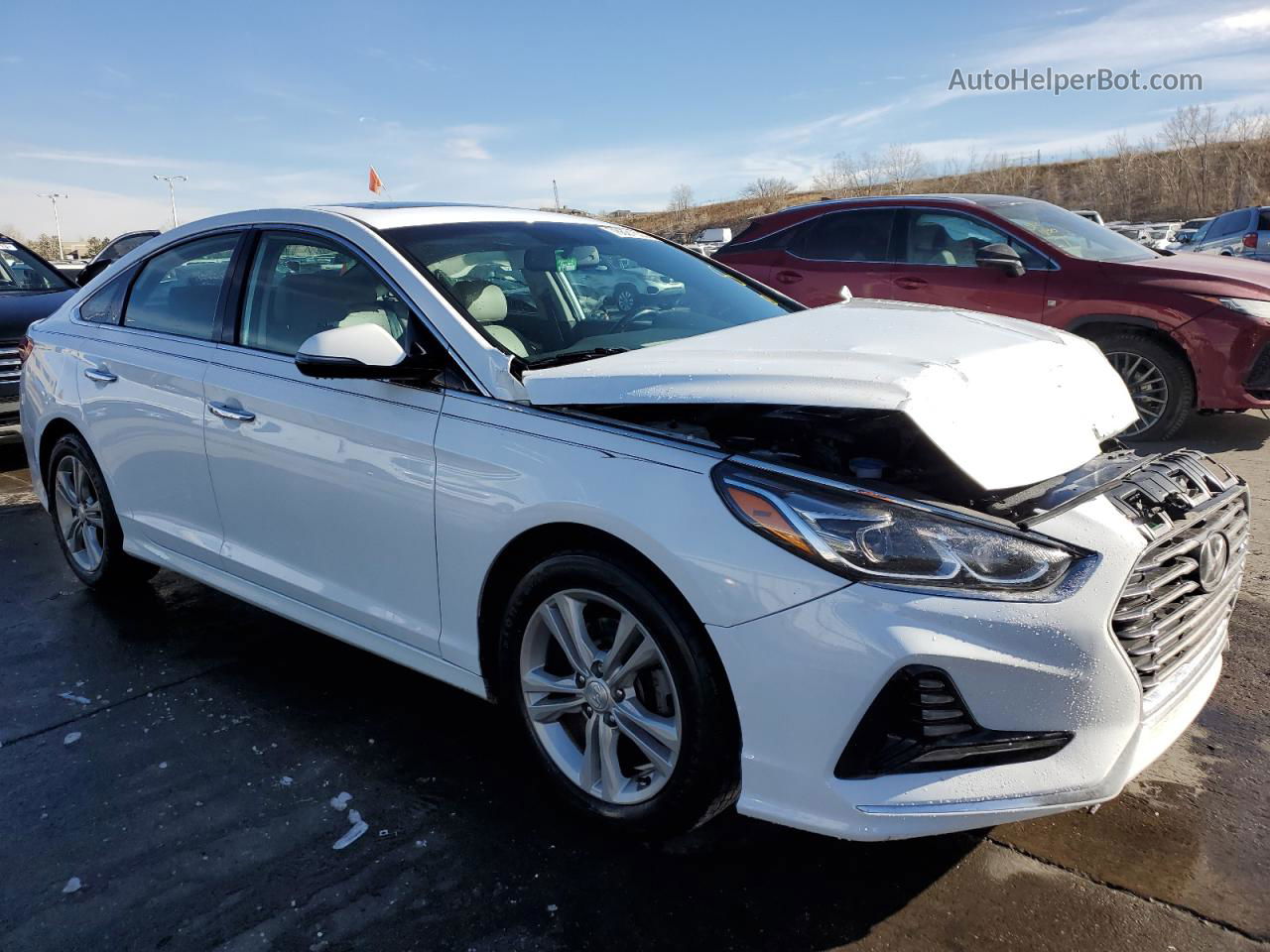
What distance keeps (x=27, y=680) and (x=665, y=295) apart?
9.12 feet

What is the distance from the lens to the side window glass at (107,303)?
429cm

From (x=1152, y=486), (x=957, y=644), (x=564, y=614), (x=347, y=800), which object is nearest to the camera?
(x=957, y=644)

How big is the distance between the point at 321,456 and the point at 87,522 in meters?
2.15

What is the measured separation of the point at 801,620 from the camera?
210 cm

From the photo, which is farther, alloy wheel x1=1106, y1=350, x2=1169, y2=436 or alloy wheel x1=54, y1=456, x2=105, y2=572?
alloy wheel x1=1106, y1=350, x2=1169, y2=436

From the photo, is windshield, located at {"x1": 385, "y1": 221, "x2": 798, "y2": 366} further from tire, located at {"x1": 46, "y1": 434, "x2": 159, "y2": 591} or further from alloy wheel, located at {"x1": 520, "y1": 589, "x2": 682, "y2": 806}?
tire, located at {"x1": 46, "y1": 434, "x2": 159, "y2": 591}

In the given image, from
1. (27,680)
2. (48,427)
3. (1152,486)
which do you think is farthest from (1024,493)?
(48,427)

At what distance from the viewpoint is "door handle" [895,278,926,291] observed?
759cm

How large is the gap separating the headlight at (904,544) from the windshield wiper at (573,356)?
91 cm

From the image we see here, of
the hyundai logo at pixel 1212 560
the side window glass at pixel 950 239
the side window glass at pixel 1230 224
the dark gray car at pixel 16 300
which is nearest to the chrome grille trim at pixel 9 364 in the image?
the dark gray car at pixel 16 300

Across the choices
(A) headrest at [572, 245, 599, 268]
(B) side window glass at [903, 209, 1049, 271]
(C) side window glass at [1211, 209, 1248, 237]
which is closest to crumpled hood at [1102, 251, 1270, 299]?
(B) side window glass at [903, 209, 1049, 271]

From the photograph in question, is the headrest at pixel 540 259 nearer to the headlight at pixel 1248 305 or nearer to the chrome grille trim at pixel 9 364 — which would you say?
the headlight at pixel 1248 305

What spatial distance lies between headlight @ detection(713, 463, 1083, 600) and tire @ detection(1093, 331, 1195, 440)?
5.18 m

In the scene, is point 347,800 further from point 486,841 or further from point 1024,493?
point 1024,493
